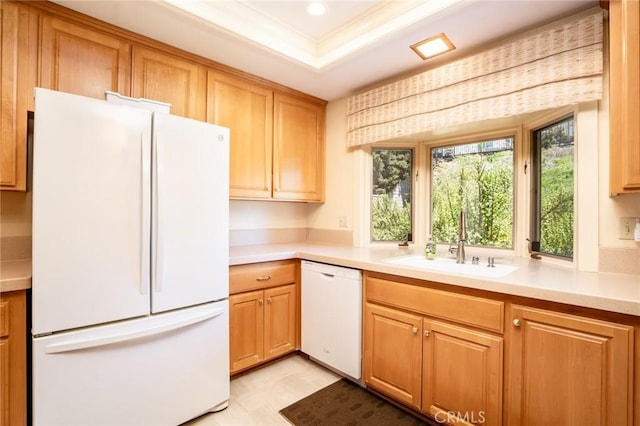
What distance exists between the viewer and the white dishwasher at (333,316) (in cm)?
202

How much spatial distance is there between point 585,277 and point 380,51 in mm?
1783

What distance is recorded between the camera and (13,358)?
51.4 inches

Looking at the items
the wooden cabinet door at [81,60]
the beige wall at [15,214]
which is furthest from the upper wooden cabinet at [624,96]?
the beige wall at [15,214]

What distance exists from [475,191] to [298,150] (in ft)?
5.21

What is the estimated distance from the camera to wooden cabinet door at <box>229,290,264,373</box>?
6.81 feet

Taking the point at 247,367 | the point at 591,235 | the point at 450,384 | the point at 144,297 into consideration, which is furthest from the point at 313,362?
the point at 591,235

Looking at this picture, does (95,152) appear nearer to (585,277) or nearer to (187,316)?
(187,316)

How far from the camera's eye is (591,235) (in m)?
1.59

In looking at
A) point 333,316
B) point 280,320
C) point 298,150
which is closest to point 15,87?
point 298,150

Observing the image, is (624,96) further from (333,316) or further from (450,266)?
(333,316)

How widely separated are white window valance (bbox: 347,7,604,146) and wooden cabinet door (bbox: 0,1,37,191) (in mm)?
2223

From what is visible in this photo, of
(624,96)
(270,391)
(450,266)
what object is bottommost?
(270,391)

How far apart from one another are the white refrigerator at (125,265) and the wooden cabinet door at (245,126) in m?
0.58

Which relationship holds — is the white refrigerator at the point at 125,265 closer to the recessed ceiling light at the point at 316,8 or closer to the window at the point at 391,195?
the recessed ceiling light at the point at 316,8
